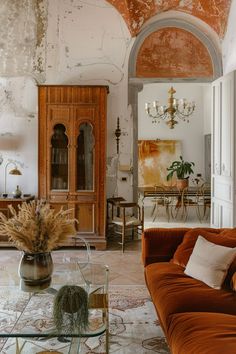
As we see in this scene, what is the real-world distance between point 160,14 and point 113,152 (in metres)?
2.42

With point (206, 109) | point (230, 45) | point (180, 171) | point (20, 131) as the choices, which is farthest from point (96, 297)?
point (206, 109)

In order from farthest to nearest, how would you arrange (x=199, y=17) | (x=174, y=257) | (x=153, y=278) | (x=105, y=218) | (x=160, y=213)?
1. (x=160, y=213)
2. (x=199, y=17)
3. (x=105, y=218)
4. (x=174, y=257)
5. (x=153, y=278)

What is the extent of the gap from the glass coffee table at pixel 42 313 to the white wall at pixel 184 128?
7.52 m

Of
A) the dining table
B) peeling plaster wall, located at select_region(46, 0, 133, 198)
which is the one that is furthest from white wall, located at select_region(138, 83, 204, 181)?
peeling plaster wall, located at select_region(46, 0, 133, 198)

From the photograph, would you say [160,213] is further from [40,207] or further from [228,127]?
[40,207]

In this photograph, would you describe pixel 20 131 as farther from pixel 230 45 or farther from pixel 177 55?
pixel 230 45

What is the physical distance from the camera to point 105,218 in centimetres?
592

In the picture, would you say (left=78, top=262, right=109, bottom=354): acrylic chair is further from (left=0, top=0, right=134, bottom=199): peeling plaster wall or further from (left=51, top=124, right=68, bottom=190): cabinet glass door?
(left=0, top=0, right=134, bottom=199): peeling plaster wall

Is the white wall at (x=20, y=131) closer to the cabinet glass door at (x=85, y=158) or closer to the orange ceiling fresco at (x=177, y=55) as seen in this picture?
the cabinet glass door at (x=85, y=158)

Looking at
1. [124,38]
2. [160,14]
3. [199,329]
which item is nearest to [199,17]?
[160,14]

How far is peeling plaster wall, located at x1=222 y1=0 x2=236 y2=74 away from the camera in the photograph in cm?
584

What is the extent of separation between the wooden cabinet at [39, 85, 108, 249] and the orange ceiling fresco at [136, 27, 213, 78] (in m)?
1.29

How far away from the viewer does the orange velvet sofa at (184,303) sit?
210 cm

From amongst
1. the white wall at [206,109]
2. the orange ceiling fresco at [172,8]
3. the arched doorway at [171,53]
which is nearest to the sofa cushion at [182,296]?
the arched doorway at [171,53]
